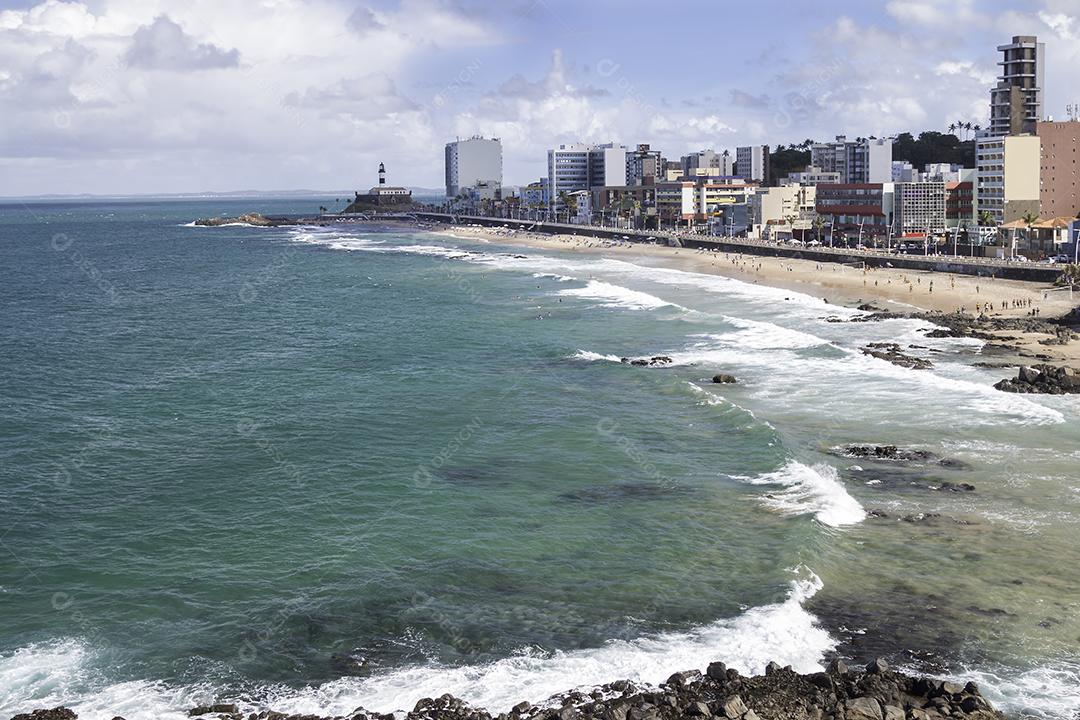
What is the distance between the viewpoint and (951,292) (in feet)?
294

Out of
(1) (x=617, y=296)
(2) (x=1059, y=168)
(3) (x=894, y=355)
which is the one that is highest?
(2) (x=1059, y=168)

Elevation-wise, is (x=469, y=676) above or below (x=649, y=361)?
below

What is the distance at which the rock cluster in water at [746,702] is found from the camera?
21.5 m

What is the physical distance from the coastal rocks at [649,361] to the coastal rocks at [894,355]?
36.7 feet

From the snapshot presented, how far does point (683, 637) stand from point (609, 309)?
205ft

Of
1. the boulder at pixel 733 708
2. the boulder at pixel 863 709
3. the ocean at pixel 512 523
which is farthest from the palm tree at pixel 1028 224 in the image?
the boulder at pixel 733 708

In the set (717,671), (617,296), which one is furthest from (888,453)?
(617,296)

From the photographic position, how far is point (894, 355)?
59531 mm

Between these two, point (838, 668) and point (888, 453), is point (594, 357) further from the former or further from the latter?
point (838, 668)

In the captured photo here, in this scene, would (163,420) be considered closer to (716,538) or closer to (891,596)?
(716,538)

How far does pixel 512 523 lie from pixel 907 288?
69797 millimetres

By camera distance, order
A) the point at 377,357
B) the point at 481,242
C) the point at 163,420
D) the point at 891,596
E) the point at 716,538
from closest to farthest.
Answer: the point at 891,596, the point at 716,538, the point at 163,420, the point at 377,357, the point at 481,242

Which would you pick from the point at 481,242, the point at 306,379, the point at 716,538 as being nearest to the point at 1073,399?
the point at 716,538

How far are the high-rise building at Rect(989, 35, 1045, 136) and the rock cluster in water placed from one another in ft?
414
